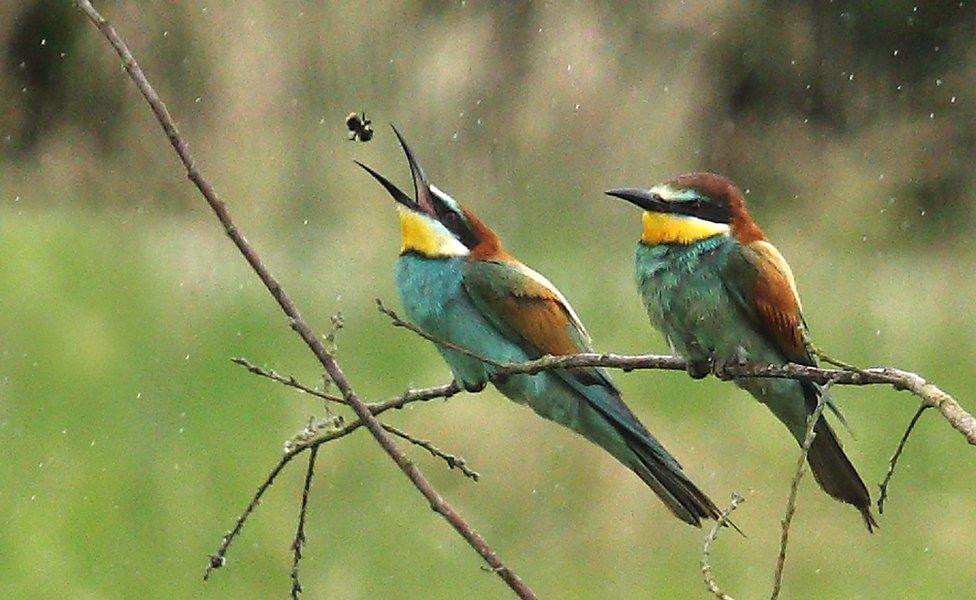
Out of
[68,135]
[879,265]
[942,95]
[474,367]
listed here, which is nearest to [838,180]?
[879,265]

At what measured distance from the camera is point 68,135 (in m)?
3.97

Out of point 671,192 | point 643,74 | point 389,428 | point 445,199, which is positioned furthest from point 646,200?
point 643,74

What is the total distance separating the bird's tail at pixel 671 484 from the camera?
0.85 metres

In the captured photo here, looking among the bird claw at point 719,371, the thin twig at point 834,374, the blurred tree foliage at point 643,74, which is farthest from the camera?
the blurred tree foliage at point 643,74

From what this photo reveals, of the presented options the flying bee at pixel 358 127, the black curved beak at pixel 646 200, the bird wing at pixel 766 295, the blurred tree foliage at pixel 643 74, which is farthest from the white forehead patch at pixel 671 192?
the blurred tree foliage at pixel 643 74

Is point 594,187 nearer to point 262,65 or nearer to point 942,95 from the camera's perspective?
point 262,65

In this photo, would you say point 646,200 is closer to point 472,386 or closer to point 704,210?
point 704,210

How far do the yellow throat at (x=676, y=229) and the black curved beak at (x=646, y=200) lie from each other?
→ 0.25 ft

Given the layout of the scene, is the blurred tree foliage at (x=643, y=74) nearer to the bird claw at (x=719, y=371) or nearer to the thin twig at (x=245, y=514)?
the bird claw at (x=719, y=371)

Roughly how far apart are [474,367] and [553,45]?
84.1 inches

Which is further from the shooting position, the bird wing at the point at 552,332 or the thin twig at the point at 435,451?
the bird wing at the point at 552,332

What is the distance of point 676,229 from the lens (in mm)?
1149

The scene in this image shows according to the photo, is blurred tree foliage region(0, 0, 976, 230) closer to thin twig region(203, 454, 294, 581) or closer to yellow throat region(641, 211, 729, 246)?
yellow throat region(641, 211, 729, 246)

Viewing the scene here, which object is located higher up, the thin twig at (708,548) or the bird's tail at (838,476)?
the bird's tail at (838,476)
